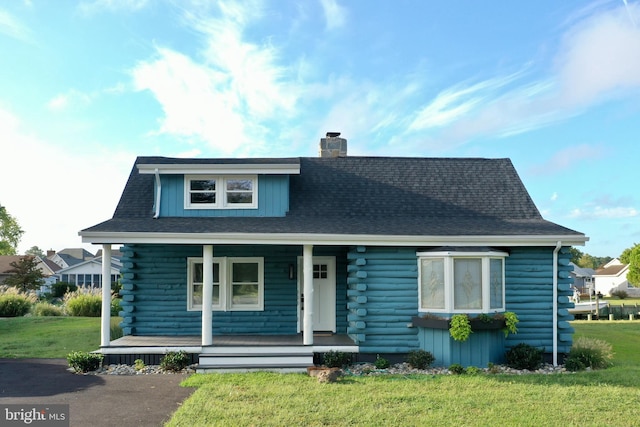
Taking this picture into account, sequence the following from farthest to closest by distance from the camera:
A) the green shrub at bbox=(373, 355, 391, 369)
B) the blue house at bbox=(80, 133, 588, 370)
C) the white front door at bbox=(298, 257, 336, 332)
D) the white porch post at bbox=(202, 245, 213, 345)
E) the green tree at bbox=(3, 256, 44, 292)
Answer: the green tree at bbox=(3, 256, 44, 292), the white front door at bbox=(298, 257, 336, 332), the white porch post at bbox=(202, 245, 213, 345), the blue house at bbox=(80, 133, 588, 370), the green shrub at bbox=(373, 355, 391, 369)

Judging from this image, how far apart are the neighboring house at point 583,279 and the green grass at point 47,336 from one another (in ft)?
220

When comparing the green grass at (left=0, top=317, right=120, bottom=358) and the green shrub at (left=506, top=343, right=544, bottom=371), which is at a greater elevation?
the green shrub at (left=506, top=343, right=544, bottom=371)

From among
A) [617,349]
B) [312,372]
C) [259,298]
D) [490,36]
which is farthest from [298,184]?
[617,349]

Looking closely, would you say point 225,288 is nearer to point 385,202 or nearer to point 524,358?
point 385,202

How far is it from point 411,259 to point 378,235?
3.44ft

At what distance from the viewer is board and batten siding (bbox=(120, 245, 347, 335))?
40.7 ft

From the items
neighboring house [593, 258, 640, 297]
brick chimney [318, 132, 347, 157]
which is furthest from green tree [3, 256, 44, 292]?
neighboring house [593, 258, 640, 297]

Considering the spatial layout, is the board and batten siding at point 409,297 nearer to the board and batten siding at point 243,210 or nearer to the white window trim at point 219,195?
the board and batten siding at point 243,210

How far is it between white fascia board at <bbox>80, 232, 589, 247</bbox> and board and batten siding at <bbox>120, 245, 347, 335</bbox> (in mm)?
1970

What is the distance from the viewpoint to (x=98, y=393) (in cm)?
841

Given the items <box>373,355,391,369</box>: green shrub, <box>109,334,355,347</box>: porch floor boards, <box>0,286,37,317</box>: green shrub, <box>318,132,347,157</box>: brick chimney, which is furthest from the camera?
<box>0,286,37,317</box>: green shrub

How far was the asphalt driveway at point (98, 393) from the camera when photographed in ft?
23.2

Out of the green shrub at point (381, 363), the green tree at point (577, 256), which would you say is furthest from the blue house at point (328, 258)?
the green tree at point (577, 256)

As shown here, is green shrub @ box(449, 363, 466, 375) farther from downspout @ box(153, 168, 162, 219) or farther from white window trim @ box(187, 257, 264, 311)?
downspout @ box(153, 168, 162, 219)
